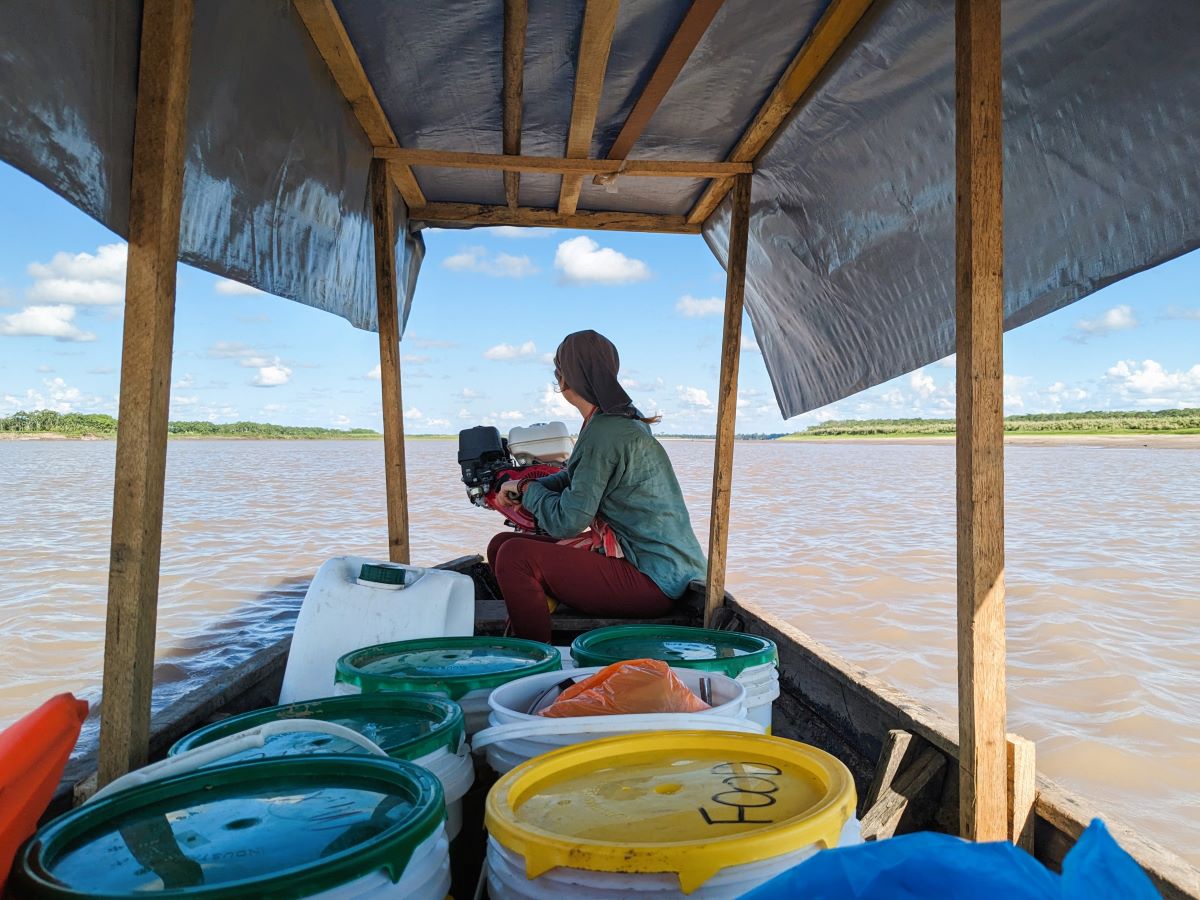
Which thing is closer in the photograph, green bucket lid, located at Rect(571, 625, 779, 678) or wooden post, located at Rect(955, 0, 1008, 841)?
wooden post, located at Rect(955, 0, 1008, 841)

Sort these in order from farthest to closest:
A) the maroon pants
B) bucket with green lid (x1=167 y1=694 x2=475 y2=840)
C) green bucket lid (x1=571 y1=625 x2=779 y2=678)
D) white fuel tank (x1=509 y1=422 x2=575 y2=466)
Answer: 1. white fuel tank (x1=509 y1=422 x2=575 y2=466)
2. the maroon pants
3. green bucket lid (x1=571 y1=625 x2=779 y2=678)
4. bucket with green lid (x1=167 y1=694 x2=475 y2=840)

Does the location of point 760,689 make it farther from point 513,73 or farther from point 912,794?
point 513,73

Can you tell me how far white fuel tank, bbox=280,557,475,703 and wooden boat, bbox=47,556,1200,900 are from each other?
0.24 meters

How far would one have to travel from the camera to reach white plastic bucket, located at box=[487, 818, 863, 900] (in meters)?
0.98

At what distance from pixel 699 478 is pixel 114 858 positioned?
2488cm

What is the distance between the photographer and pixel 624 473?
3.44 meters

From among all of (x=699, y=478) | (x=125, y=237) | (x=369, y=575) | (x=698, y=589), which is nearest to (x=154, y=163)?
(x=125, y=237)

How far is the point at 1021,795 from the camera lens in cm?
176

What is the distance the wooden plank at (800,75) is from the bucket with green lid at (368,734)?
210cm

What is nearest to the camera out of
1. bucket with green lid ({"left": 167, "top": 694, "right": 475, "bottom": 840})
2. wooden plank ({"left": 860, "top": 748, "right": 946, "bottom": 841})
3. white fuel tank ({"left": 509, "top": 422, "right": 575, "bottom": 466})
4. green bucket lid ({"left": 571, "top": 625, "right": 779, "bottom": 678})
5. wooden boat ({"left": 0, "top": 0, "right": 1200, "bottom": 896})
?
bucket with green lid ({"left": 167, "top": 694, "right": 475, "bottom": 840})

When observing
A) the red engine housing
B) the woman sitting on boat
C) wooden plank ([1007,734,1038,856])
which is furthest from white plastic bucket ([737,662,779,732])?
the red engine housing

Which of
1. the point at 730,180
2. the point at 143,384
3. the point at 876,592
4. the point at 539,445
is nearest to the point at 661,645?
the point at 143,384

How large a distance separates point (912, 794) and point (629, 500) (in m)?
1.73

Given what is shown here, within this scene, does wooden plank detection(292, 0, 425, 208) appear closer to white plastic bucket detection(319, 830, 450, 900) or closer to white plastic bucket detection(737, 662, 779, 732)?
white plastic bucket detection(737, 662, 779, 732)
